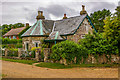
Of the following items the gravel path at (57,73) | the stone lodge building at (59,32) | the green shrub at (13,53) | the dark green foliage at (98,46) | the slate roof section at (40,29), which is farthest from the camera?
the slate roof section at (40,29)

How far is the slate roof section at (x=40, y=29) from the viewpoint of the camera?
67.7 feet

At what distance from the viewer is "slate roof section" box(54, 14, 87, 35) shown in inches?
785

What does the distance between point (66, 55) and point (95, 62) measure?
3.51 metres

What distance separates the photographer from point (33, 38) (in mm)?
20625

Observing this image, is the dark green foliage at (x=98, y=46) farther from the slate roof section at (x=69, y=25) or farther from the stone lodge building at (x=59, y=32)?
the slate roof section at (x=69, y=25)

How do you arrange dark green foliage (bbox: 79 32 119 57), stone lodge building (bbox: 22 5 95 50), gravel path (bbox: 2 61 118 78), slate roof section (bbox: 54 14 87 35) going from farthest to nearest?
slate roof section (bbox: 54 14 87 35)
stone lodge building (bbox: 22 5 95 50)
dark green foliage (bbox: 79 32 119 57)
gravel path (bbox: 2 61 118 78)

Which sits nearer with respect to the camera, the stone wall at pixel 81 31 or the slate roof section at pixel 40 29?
the stone wall at pixel 81 31

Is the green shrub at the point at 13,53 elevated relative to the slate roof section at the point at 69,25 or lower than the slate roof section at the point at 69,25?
lower

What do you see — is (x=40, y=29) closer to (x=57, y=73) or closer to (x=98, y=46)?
(x=98, y=46)

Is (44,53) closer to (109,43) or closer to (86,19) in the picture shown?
(109,43)

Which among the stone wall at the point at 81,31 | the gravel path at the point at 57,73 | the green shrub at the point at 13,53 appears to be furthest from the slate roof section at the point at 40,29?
the gravel path at the point at 57,73

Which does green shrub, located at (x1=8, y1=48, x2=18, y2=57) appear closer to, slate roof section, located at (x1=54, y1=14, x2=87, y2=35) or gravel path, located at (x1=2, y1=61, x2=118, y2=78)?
slate roof section, located at (x1=54, y1=14, x2=87, y2=35)

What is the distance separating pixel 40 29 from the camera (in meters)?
21.2

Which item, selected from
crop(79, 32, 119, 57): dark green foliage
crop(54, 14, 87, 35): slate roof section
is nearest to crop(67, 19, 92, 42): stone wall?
crop(54, 14, 87, 35): slate roof section
